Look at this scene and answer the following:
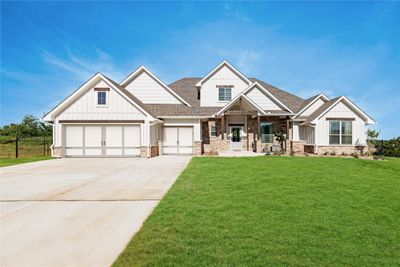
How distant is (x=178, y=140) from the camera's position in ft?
73.2

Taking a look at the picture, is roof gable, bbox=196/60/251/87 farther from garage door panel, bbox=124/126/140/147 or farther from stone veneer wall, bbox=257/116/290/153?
garage door panel, bbox=124/126/140/147

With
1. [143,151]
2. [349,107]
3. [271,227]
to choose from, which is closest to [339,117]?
[349,107]

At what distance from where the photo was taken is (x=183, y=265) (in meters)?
3.38

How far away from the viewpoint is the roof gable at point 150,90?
24.0 m

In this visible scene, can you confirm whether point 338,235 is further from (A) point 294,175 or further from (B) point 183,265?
(A) point 294,175

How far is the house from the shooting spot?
1961 centimetres

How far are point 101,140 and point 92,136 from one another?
79 centimetres

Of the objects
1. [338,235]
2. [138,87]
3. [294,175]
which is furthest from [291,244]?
[138,87]

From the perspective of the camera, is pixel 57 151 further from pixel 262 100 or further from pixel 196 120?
pixel 262 100

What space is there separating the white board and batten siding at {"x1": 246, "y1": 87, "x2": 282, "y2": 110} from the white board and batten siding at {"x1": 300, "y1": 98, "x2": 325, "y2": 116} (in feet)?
8.70

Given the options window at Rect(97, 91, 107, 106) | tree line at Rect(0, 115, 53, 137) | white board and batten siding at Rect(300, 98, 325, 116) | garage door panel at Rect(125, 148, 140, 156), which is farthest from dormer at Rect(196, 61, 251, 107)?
tree line at Rect(0, 115, 53, 137)

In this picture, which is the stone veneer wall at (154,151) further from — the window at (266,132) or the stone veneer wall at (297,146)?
the stone veneer wall at (297,146)

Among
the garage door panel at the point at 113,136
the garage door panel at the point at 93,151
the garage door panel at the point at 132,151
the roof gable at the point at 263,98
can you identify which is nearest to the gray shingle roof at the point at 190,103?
the roof gable at the point at 263,98

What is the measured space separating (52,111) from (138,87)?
305 inches
